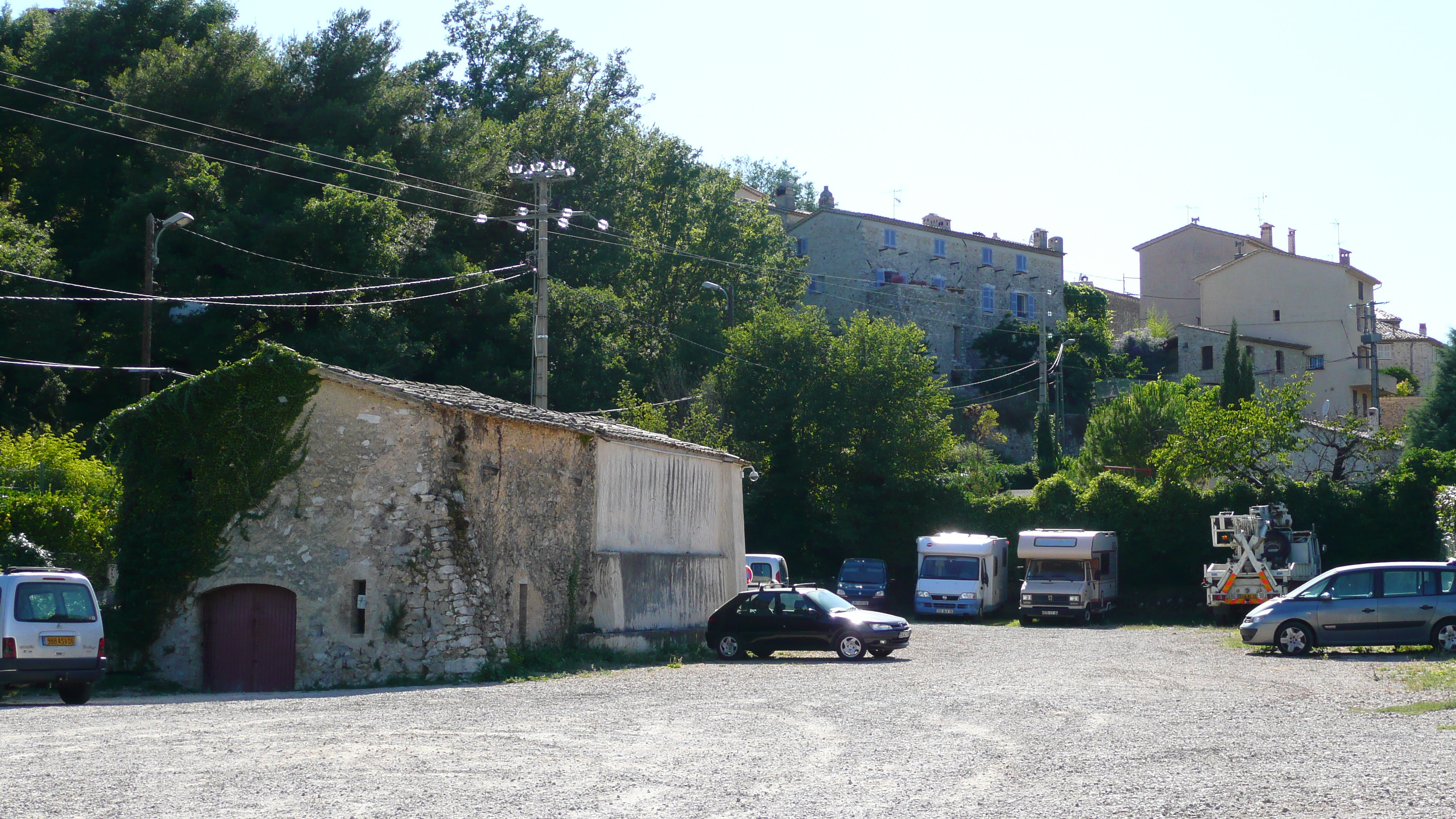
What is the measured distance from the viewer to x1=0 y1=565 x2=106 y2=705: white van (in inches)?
619

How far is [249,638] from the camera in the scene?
19297 mm

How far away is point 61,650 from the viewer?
634 inches

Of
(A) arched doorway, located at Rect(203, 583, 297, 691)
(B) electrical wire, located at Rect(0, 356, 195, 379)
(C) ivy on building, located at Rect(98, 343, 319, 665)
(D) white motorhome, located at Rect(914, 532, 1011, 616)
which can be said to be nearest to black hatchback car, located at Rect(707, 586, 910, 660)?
(A) arched doorway, located at Rect(203, 583, 297, 691)

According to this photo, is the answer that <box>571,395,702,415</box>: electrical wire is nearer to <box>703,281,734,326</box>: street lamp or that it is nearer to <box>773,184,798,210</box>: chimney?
<box>703,281,734,326</box>: street lamp

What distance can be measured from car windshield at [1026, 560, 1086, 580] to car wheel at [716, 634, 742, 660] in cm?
1306

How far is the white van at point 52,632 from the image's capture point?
15.7 metres

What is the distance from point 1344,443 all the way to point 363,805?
3548 centimetres

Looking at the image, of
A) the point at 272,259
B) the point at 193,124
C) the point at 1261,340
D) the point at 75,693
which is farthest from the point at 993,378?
the point at 75,693


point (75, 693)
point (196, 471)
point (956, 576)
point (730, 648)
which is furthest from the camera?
point (956, 576)

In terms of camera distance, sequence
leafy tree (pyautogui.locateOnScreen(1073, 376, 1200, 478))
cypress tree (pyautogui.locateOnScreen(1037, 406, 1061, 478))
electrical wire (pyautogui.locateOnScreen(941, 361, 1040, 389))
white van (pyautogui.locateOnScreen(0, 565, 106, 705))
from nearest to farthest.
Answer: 1. white van (pyautogui.locateOnScreen(0, 565, 106, 705))
2. cypress tree (pyautogui.locateOnScreen(1037, 406, 1061, 478))
3. leafy tree (pyautogui.locateOnScreen(1073, 376, 1200, 478))
4. electrical wire (pyautogui.locateOnScreen(941, 361, 1040, 389))

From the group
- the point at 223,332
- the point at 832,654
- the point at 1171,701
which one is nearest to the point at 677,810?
the point at 1171,701

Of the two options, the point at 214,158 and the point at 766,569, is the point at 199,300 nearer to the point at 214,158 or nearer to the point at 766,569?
the point at 214,158

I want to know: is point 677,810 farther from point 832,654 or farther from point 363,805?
point 832,654

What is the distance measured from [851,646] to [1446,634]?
32.9 ft
